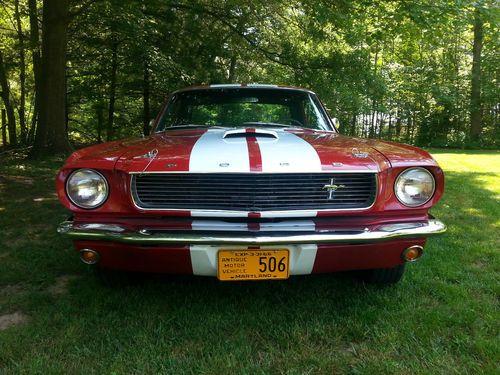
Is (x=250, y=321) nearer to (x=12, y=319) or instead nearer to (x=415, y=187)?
(x=415, y=187)

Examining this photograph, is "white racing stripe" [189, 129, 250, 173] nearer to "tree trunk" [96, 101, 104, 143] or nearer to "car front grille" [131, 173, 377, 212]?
"car front grille" [131, 173, 377, 212]

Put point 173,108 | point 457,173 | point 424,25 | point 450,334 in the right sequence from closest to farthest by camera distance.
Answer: point 450,334 < point 173,108 < point 424,25 < point 457,173

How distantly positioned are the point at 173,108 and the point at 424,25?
13.7ft

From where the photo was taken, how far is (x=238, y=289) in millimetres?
3023

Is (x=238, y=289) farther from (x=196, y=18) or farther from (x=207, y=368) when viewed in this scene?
(x=196, y=18)

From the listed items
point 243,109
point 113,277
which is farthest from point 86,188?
point 243,109

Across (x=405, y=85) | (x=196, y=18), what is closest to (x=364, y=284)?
(x=196, y=18)

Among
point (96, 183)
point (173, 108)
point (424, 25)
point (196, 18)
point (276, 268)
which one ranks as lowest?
point (276, 268)

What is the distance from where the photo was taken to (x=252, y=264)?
92.8 inches

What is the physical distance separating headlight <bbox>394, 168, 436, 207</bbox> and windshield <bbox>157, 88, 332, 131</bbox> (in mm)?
1358

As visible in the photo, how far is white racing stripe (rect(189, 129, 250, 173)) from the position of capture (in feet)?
7.75

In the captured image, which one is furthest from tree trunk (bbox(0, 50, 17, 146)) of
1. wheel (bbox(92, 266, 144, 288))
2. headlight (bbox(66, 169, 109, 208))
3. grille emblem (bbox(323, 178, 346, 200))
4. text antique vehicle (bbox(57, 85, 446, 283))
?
grille emblem (bbox(323, 178, 346, 200))

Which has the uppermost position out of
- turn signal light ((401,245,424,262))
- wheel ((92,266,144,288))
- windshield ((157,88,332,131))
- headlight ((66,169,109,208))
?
windshield ((157,88,332,131))

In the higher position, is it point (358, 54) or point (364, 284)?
point (358, 54)
